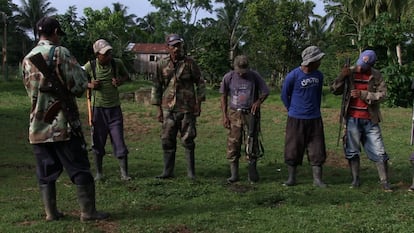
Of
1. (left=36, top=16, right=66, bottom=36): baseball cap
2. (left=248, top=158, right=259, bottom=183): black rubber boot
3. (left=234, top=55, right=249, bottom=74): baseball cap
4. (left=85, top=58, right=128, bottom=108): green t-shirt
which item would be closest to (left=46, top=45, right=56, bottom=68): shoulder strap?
(left=36, top=16, right=66, bottom=36): baseball cap

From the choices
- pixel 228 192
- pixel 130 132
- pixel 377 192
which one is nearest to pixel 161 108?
pixel 228 192

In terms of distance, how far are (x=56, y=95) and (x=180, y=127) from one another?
8.51ft

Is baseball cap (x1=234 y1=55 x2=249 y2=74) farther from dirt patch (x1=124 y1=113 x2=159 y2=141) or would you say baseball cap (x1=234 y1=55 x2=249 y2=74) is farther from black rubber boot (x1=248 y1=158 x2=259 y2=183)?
dirt patch (x1=124 y1=113 x2=159 y2=141)

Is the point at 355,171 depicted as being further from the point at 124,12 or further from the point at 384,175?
the point at 124,12

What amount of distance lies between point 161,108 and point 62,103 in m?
2.47

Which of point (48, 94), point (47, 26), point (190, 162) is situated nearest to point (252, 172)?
point (190, 162)

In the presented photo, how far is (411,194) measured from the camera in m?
6.34

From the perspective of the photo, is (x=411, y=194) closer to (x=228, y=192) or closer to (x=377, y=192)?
(x=377, y=192)

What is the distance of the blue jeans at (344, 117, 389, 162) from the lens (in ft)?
22.1

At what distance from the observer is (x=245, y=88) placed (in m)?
7.23

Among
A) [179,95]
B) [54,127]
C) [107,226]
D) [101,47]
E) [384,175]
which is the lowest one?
[107,226]

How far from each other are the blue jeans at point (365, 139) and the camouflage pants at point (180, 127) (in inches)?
83.0

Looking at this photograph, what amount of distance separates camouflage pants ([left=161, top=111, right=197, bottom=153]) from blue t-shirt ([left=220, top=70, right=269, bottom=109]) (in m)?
0.67

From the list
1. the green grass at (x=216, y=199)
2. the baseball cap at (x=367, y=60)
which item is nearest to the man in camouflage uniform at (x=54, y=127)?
the green grass at (x=216, y=199)
